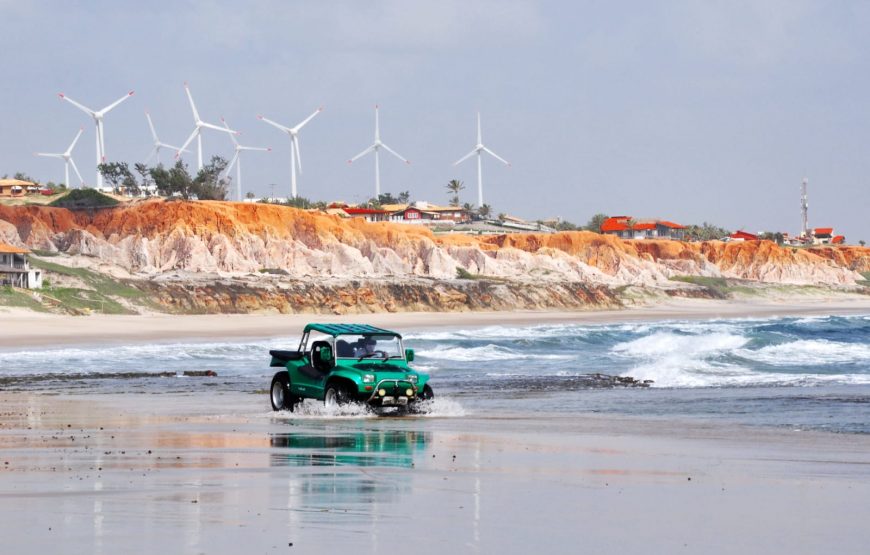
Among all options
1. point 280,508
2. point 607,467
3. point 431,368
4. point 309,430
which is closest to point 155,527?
point 280,508

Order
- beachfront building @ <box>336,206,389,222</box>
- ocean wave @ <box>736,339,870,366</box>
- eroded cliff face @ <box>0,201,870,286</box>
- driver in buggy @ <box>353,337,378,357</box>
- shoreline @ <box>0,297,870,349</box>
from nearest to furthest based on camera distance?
driver in buggy @ <box>353,337,378,357</box> < ocean wave @ <box>736,339,870,366</box> < shoreline @ <box>0,297,870,349</box> < eroded cliff face @ <box>0,201,870,286</box> < beachfront building @ <box>336,206,389,222</box>

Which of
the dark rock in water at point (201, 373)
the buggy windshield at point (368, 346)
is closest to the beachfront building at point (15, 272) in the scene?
the dark rock in water at point (201, 373)

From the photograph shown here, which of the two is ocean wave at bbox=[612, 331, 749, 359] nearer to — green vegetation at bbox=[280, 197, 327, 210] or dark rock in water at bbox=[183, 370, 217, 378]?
dark rock in water at bbox=[183, 370, 217, 378]

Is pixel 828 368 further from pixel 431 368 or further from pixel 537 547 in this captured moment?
pixel 537 547

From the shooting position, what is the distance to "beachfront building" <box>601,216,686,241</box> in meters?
181

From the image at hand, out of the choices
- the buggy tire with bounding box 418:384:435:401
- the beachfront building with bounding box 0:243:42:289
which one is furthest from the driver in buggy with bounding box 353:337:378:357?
the beachfront building with bounding box 0:243:42:289

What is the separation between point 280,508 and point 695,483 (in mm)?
4057

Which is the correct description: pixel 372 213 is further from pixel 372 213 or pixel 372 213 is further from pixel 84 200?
pixel 84 200

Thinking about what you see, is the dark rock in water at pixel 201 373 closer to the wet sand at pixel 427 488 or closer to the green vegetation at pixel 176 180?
the wet sand at pixel 427 488

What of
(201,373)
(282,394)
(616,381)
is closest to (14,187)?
(201,373)

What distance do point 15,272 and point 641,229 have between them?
12610cm

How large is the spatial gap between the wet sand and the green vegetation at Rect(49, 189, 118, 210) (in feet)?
255

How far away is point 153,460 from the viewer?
42.3 ft

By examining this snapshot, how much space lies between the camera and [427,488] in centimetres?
1077
